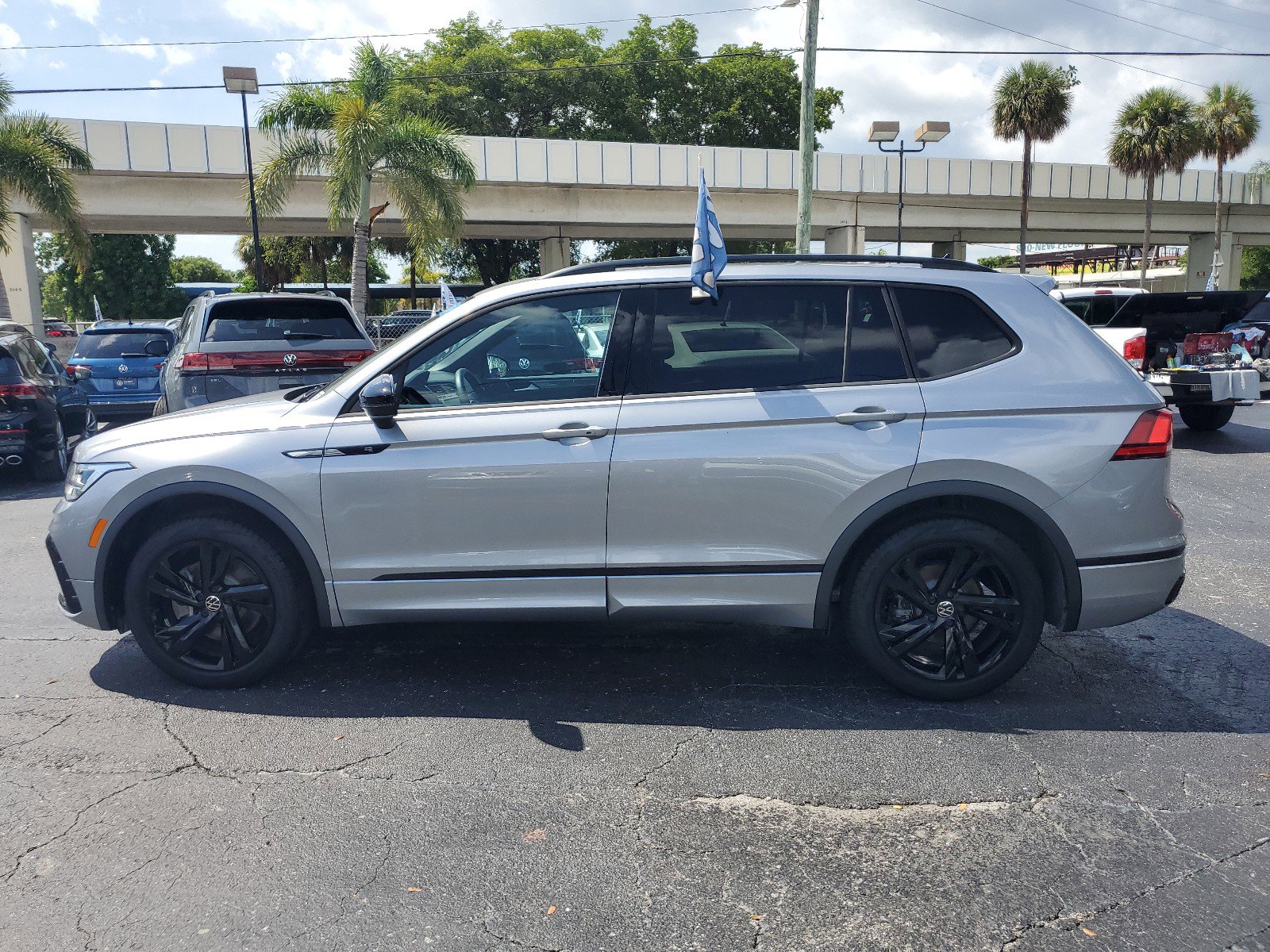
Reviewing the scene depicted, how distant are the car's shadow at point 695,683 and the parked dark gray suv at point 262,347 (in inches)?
185

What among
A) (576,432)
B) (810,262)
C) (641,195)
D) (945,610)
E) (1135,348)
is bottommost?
(945,610)

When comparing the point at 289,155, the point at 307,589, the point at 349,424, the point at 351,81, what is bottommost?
the point at 307,589

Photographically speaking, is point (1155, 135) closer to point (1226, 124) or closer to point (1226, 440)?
point (1226, 124)

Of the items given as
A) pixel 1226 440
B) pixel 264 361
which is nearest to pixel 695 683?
pixel 264 361

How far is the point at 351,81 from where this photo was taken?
2175 cm

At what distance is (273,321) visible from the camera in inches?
371

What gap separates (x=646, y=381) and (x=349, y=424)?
127cm

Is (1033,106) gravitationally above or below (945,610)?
above

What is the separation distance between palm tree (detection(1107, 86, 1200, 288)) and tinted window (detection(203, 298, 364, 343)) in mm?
37794

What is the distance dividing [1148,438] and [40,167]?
22.7 m

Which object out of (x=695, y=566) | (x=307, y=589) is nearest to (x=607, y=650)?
(x=695, y=566)

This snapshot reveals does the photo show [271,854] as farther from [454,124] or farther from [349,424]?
[454,124]

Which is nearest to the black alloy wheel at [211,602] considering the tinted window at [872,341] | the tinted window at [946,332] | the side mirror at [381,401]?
the side mirror at [381,401]

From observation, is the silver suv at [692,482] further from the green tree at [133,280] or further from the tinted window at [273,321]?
the green tree at [133,280]
